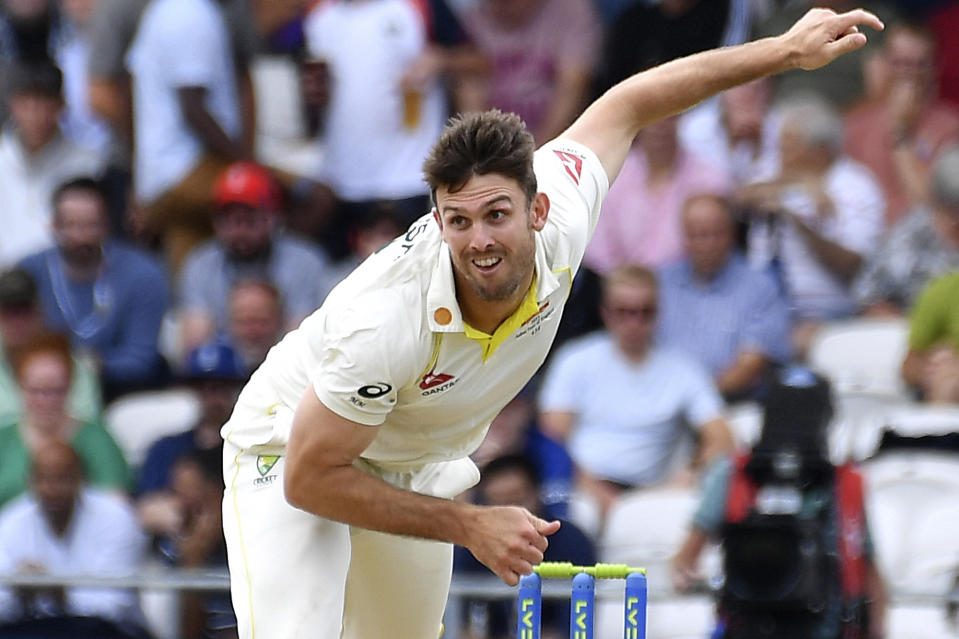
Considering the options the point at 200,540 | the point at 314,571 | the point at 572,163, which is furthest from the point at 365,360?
the point at 200,540

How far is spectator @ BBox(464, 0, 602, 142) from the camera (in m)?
9.00

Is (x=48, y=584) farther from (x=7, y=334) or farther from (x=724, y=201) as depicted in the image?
(x=724, y=201)

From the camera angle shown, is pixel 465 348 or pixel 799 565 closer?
pixel 465 348

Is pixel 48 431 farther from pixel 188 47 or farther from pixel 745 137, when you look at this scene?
pixel 745 137

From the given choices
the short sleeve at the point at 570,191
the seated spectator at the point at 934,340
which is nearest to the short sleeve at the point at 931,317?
the seated spectator at the point at 934,340

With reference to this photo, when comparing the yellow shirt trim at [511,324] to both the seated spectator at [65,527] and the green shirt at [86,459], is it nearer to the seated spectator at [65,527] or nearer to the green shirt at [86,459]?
the seated spectator at [65,527]

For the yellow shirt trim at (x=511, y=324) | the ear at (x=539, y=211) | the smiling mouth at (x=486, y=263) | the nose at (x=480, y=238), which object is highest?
the ear at (x=539, y=211)

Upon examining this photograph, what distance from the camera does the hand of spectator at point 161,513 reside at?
24.6ft

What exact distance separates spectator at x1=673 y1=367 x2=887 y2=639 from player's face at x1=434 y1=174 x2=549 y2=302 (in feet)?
6.83

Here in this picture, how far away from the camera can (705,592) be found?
6.39 meters

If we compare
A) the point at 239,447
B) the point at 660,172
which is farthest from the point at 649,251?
the point at 239,447

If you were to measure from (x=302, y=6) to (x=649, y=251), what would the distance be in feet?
7.82

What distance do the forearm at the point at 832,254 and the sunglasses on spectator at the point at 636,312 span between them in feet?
2.98

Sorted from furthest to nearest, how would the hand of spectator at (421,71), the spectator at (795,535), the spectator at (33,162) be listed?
the spectator at (33,162), the hand of spectator at (421,71), the spectator at (795,535)
